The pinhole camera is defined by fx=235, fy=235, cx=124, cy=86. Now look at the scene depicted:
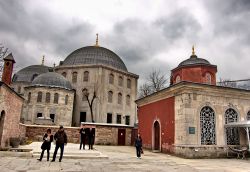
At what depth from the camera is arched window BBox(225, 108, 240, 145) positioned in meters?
15.0

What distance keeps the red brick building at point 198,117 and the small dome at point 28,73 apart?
1302 inches

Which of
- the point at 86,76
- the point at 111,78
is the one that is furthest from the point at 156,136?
the point at 86,76

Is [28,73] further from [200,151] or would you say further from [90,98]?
[200,151]

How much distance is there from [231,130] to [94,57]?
27.6 metres

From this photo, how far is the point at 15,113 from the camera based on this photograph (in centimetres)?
1588

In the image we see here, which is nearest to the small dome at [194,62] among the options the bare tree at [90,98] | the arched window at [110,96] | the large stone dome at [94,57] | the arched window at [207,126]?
the arched window at [207,126]

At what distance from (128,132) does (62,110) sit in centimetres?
1104

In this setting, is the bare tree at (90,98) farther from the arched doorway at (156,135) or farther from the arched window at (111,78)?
the arched doorway at (156,135)

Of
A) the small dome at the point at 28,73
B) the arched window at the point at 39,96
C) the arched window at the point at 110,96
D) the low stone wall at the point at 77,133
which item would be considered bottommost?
the low stone wall at the point at 77,133

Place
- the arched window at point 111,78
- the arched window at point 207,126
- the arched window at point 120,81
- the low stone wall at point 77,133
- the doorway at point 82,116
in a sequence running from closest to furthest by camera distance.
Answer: the arched window at point 207,126
the low stone wall at point 77,133
the doorway at point 82,116
the arched window at point 111,78
the arched window at point 120,81

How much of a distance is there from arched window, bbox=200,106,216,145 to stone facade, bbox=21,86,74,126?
2126cm

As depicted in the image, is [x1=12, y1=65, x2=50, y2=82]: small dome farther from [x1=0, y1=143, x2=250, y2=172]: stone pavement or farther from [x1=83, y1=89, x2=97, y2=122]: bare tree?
[x1=0, y1=143, x2=250, y2=172]: stone pavement

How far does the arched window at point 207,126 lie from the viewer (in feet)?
46.9

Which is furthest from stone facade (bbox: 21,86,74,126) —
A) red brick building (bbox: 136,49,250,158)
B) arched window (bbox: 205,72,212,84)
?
arched window (bbox: 205,72,212,84)
